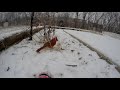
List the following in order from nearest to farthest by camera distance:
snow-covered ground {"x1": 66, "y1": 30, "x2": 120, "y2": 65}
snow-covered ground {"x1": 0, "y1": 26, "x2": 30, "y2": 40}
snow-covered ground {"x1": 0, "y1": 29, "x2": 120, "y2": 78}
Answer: snow-covered ground {"x1": 0, "y1": 29, "x2": 120, "y2": 78} < snow-covered ground {"x1": 66, "y1": 30, "x2": 120, "y2": 65} < snow-covered ground {"x1": 0, "y1": 26, "x2": 30, "y2": 40}

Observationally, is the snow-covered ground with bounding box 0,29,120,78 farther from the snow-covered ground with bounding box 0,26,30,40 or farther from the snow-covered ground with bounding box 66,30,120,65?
the snow-covered ground with bounding box 0,26,30,40

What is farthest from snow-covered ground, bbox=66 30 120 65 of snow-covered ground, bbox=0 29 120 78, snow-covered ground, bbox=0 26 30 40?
snow-covered ground, bbox=0 26 30 40

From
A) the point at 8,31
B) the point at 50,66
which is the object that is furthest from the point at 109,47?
the point at 8,31

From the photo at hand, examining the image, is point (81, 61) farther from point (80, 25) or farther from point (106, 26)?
point (80, 25)

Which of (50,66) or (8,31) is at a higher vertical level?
(8,31)

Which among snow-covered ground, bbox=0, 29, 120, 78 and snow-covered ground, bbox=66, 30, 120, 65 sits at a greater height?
snow-covered ground, bbox=66, 30, 120, 65

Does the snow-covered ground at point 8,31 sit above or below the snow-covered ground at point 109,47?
above

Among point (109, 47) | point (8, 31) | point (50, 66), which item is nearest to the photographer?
point (50, 66)

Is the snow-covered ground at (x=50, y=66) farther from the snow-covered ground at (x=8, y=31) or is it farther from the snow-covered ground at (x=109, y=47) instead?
the snow-covered ground at (x=8, y=31)

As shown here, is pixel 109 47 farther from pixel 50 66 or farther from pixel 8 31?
pixel 8 31

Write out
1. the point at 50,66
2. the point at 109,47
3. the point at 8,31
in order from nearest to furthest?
the point at 50,66 < the point at 109,47 < the point at 8,31

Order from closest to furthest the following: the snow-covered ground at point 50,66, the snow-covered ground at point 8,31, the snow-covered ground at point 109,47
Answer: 1. the snow-covered ground at point 50,66
2. the snow-covered ground at point 109,47
3. the snow-covered ground at point 8,31

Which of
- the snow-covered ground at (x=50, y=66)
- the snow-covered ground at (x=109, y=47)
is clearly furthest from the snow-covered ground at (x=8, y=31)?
the snow-covered ground at (x=109, y=47)

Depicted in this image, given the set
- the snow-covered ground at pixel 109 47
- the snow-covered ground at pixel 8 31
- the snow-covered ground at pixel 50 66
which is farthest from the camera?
the snow-covered ground at pixel 8 31
